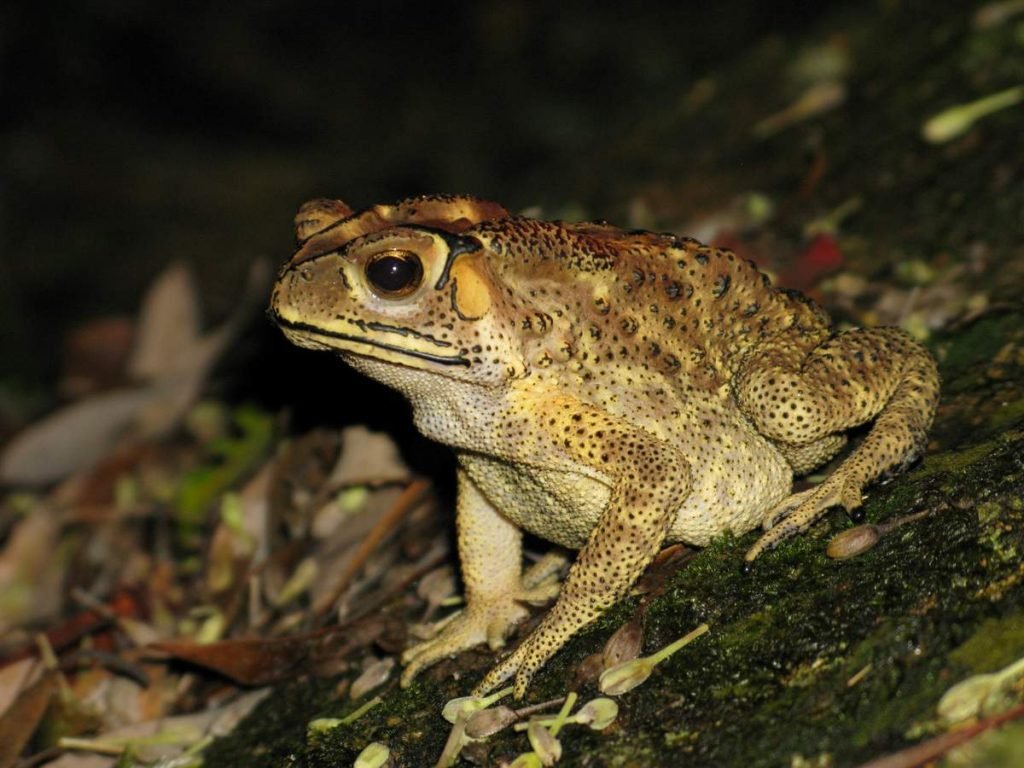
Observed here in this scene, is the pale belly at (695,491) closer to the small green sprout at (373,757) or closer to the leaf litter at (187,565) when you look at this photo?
the leaf litter at (187,565)

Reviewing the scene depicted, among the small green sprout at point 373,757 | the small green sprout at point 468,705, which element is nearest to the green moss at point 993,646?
the small green sprout at point 468,705

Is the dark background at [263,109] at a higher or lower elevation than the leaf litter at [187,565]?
higher

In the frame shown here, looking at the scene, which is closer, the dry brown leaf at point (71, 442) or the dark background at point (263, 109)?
the dry brown leaf at point (71, 442)

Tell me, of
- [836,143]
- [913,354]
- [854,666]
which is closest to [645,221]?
[836,143]

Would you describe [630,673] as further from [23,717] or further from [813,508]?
[23,717]

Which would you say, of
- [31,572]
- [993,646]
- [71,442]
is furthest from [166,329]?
[993,646]

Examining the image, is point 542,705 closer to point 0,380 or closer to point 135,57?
point 0,380
